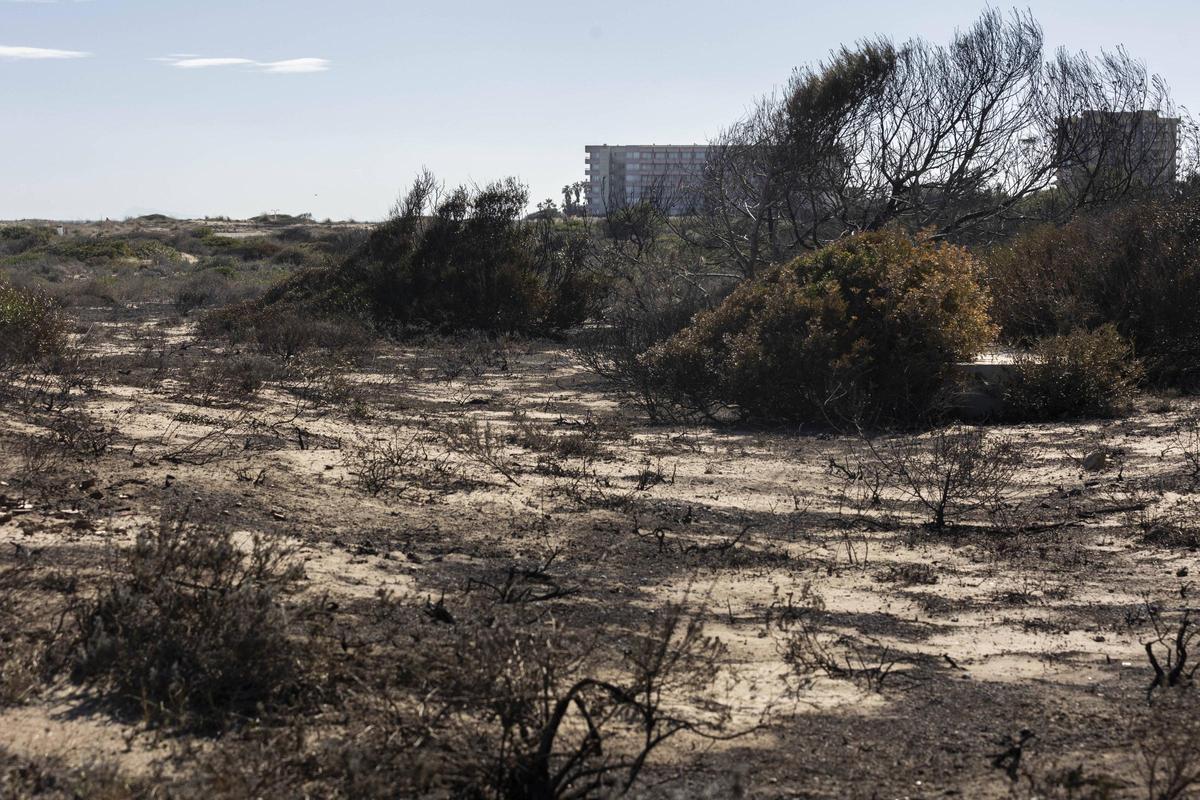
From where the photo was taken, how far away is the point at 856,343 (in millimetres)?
11391

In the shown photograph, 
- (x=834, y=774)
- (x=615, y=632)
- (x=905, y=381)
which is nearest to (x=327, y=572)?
(x=615, y=632)

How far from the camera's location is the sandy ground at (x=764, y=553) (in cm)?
362

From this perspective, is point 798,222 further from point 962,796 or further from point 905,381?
point 962,796

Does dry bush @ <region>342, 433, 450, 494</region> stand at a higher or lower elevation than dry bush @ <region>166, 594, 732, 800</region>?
higher

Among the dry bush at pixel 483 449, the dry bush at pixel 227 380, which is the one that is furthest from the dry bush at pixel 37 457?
the dry bush at pixel 227 380

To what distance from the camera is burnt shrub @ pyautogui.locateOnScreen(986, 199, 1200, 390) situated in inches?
526

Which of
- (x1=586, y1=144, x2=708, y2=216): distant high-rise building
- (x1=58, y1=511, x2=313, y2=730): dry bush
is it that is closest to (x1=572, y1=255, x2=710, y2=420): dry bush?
(x1=58, y1=511, x2=313, y2=730): dry bush

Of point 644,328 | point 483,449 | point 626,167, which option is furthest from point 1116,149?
point 626,167

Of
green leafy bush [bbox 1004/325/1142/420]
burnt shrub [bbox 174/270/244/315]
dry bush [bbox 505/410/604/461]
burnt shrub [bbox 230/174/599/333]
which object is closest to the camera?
dry bush [bbox 505/410/604/461]

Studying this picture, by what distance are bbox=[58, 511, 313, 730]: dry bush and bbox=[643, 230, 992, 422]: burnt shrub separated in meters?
7.78

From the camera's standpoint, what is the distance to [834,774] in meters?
3.45

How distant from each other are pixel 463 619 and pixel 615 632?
2.03 feet

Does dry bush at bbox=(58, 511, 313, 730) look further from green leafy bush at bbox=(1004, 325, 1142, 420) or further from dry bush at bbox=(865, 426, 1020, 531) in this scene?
green leafy bush at bbox=(1004, 325, 1142, 420)

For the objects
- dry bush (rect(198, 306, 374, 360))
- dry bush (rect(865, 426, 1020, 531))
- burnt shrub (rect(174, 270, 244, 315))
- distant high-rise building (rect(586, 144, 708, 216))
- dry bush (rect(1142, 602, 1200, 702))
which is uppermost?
distant high-rise building (rect(586, 144, 708, 216))
